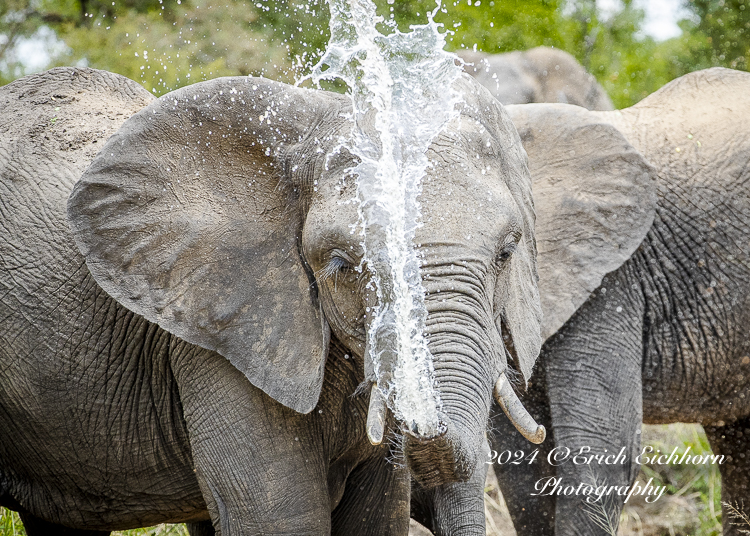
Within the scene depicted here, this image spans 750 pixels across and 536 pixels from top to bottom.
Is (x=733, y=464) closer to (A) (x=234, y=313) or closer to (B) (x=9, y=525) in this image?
(A) (x=234, y=313)

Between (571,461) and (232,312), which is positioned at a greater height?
(232,312)

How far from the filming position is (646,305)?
5301mm

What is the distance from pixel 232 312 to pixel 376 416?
767 mm

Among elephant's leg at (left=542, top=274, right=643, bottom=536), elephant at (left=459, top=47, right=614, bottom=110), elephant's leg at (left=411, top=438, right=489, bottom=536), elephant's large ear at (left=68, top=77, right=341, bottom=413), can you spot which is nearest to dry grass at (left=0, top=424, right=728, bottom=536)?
elephant's leg at (left=542, top=274, right=643, bottom=536)

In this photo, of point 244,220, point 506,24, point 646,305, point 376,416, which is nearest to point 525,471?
point 646,305

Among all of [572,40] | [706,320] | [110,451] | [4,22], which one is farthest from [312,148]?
[572,40]

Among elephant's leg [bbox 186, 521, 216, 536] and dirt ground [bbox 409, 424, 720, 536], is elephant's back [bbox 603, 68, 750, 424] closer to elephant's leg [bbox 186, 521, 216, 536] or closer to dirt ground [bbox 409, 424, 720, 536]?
dirt ground [bbox 409, 424, 720, 536]

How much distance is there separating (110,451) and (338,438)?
0.94 meters

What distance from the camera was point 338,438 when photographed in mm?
3840

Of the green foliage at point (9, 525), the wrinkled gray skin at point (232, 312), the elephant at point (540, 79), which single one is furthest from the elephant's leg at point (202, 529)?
the elephant at point (540, 79)

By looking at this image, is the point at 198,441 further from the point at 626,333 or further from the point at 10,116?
the point at 626,333

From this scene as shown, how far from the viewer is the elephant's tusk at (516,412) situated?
130 inches

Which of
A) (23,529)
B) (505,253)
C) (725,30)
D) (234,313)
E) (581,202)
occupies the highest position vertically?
(725,30)

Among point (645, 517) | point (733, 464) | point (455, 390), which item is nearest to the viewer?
point (455, 390)
